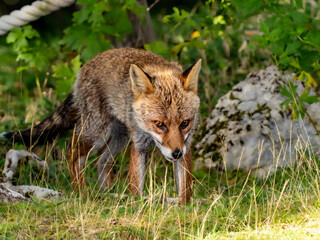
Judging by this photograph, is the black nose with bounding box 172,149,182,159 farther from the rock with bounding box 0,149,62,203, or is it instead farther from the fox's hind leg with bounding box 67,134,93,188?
the fox's hind leg with bounding box 67,134,93,188

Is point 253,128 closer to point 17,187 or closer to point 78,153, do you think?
point 78,153

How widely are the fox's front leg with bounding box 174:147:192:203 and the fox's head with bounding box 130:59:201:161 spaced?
9.2 inches

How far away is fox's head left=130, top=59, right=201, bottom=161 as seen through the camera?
16.0ft

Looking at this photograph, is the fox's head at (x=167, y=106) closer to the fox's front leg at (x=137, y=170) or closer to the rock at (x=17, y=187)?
the fox's front leg at (x=137, y=170)

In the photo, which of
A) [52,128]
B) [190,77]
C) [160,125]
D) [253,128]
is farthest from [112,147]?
[253,128]

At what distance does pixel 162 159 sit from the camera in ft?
22.6

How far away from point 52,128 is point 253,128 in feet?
8.51

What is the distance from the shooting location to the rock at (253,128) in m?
6.29

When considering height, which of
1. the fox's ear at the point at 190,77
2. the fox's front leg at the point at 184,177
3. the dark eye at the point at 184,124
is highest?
the fox's ear at the point at 190,77

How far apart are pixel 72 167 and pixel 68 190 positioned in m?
0.51

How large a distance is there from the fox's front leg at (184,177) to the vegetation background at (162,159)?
193mm

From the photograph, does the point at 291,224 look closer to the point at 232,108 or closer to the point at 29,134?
the point at 232,108

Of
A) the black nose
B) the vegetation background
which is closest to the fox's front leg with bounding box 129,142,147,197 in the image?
the vegetation background

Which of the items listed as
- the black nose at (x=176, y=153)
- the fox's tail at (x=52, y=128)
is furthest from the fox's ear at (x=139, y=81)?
the fox's tail at (x=52, y=128)
